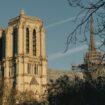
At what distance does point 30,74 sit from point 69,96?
3661 inches

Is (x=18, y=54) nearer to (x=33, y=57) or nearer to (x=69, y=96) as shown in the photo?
(x=33, y=57)

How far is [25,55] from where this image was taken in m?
141

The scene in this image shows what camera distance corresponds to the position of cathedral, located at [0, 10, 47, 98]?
141m

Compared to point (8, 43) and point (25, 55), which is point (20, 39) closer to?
point (25, 55)

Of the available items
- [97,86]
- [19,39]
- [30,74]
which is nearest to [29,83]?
[30,74]

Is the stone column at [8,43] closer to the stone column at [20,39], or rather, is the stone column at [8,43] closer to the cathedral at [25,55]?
the cathedral at [25,55]

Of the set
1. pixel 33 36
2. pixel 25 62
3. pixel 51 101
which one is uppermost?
pixel 33 36

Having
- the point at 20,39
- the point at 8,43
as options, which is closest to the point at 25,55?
the point at 20,39

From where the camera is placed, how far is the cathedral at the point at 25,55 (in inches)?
5551

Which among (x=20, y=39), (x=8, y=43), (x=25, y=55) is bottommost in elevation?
(x=25, y=55)

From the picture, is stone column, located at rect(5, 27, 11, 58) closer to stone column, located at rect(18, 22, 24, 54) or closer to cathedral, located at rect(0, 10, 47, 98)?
cathedral, located at rect(0, 10, 47, 98)

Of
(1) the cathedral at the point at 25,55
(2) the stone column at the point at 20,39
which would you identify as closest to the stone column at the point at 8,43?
(1) the cathedral at the point at 25,55

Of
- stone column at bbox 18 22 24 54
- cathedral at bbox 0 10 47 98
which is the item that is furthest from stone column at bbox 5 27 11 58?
stone column at bbox 18 22 24 54

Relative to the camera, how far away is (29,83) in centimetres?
14038
